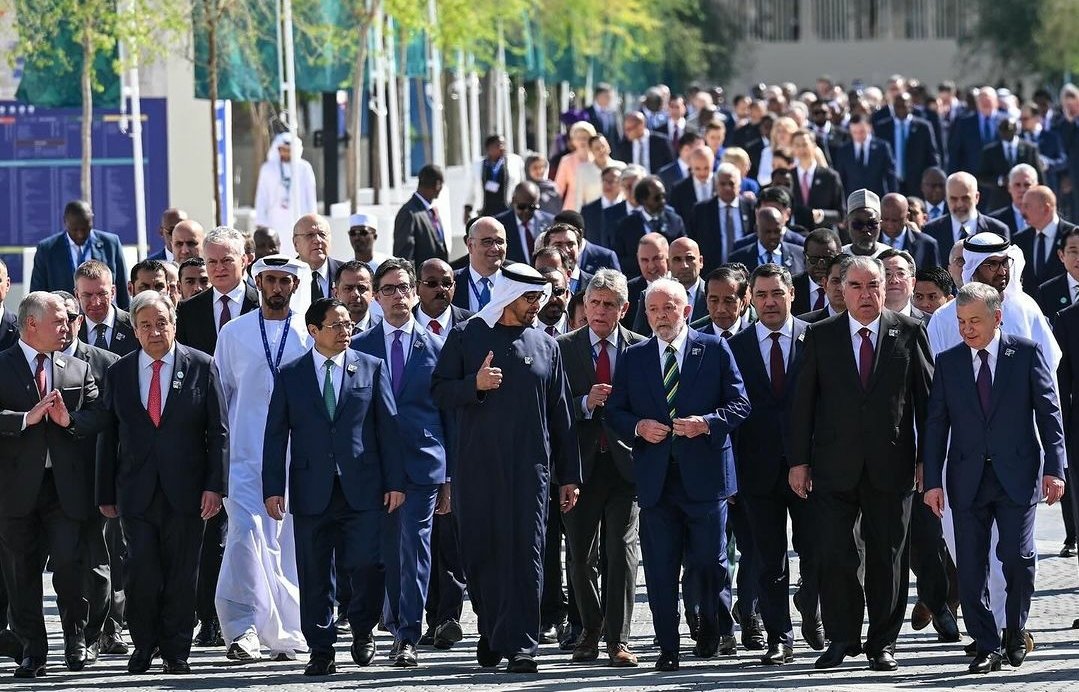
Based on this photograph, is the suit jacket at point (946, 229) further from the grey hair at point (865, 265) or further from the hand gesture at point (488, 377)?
the hand gesture at point (488, 377)

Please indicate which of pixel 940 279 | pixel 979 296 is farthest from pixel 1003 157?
pixel 979 296

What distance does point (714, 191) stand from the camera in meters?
20.0

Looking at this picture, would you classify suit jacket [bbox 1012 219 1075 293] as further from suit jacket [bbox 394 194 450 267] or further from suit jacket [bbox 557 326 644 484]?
suit jacket [bbox 557 326 644 484]

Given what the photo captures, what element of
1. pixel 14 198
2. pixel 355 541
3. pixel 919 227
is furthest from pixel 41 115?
pixel 355 541

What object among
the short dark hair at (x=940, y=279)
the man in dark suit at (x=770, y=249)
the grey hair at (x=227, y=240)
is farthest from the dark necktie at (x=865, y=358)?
the man in dark suit at (x=770, y=249)

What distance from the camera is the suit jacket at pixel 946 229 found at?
57.4 feet

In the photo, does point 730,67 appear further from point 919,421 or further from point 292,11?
point 919,421

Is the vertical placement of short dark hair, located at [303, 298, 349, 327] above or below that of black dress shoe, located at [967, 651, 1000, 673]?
above

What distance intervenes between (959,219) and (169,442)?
7787mm

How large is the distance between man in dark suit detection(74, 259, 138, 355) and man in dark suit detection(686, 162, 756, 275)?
6.21 metres

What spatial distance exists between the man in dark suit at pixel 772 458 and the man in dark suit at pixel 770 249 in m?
4.09

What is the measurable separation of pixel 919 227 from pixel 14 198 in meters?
9.62

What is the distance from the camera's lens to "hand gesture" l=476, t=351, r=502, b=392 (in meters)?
11.6

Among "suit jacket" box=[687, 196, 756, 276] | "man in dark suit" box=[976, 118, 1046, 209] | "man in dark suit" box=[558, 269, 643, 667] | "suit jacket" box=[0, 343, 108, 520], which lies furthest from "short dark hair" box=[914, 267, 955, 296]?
"man in dark suit" box=[976, 118, 1046, 209]
